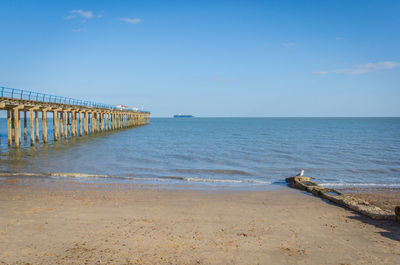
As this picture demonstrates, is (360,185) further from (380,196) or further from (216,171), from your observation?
(216,171)

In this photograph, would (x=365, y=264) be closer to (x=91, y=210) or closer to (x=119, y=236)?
(x=119, y=236)

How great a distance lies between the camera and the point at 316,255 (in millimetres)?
5629

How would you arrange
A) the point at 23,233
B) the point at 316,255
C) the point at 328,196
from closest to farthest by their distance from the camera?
the point at 316,255, the point at 23,233, the point at 328,196

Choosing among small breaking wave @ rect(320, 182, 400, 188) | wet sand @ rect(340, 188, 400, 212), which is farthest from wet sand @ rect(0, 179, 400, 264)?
small breaking wave @ rect(320, 182, 400, 188)

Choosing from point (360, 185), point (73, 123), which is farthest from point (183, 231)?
point (73, 123)

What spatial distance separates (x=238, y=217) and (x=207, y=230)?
4.80 feet

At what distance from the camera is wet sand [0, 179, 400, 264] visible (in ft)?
17.9

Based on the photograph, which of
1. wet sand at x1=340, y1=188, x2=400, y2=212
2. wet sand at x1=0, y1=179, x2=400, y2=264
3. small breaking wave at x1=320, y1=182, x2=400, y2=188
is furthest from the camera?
small breaking wave at x1=320, y1=182, x2=400, y2=188

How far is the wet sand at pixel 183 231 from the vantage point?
5441 millimetres

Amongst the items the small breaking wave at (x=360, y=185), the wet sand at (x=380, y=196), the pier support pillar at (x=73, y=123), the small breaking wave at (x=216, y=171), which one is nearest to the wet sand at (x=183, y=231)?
the wet sand at (x=380, y=196)

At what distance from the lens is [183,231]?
6.82 meters

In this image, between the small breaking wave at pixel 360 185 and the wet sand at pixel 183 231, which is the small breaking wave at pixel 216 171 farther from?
the wet sand at pixel 183 231

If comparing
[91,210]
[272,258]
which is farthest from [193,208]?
[272,258]

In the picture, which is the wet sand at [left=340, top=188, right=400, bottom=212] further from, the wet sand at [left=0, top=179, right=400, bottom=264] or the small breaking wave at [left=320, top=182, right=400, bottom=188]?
the wet sand at [left=0, top=179, right=400, bottom=264]
